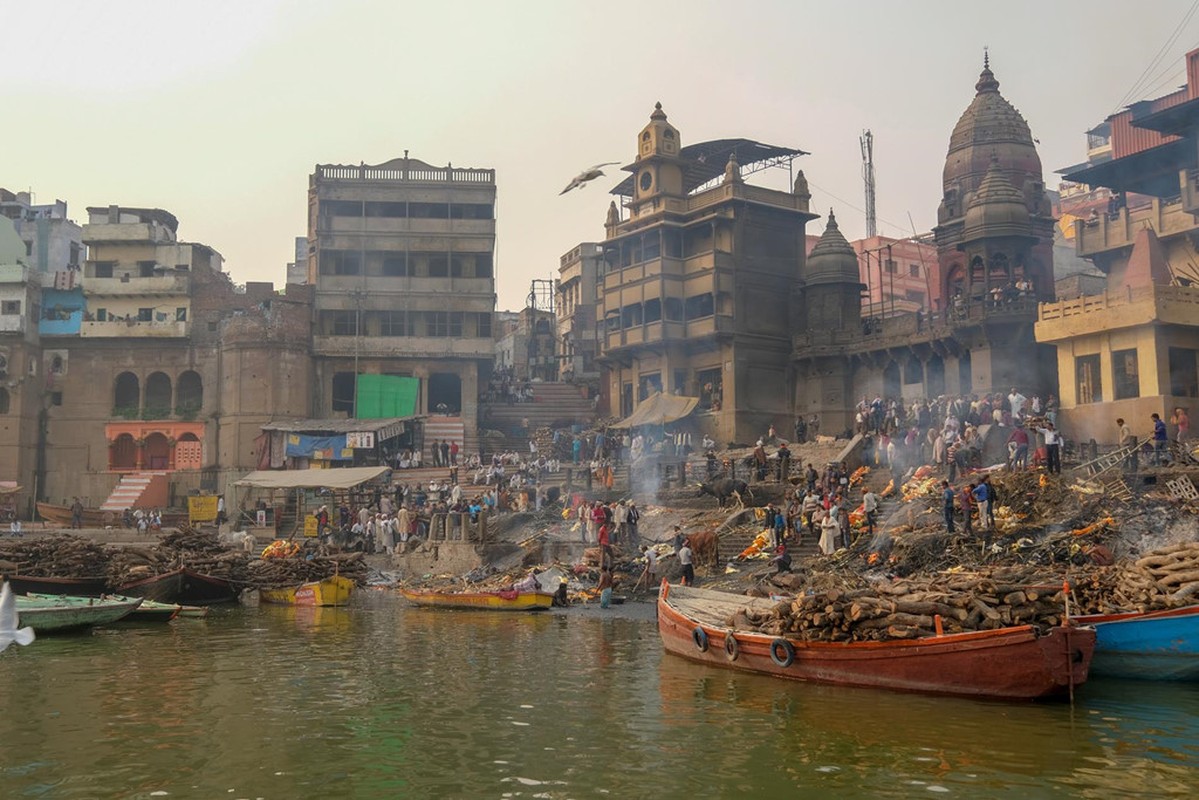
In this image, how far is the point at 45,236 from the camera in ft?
212

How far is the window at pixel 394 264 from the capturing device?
184 feet

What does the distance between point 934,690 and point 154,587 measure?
20847 mm

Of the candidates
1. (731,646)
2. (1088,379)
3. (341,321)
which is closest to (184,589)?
(731,646)

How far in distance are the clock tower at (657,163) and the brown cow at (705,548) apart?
24.8 meters

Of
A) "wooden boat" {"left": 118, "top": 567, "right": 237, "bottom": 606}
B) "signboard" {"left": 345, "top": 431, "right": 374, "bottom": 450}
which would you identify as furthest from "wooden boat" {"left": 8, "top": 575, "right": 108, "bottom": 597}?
"signboard" {"left": 345, "top": 431, "right": 374, "bottom": 450}

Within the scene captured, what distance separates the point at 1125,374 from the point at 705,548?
12.4 m

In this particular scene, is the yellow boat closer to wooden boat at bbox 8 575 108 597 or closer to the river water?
wooden boat at bbox 8 575 108 597

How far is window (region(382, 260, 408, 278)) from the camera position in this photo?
5600cm

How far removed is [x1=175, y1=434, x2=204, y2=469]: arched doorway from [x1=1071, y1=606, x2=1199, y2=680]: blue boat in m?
46.3

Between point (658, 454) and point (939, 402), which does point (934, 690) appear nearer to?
point (939, 402)

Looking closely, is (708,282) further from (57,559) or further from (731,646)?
(731,646)

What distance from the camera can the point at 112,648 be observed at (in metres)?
20.4

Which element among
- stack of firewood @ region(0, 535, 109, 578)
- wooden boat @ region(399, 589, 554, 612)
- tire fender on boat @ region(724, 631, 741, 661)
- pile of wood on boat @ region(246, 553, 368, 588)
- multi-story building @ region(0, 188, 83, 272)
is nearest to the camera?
tire fender on boat @ region(724, 631, 741, 661)

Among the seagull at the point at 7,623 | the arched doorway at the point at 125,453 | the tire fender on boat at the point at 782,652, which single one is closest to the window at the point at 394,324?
the arched doorway at the point at 125,453
